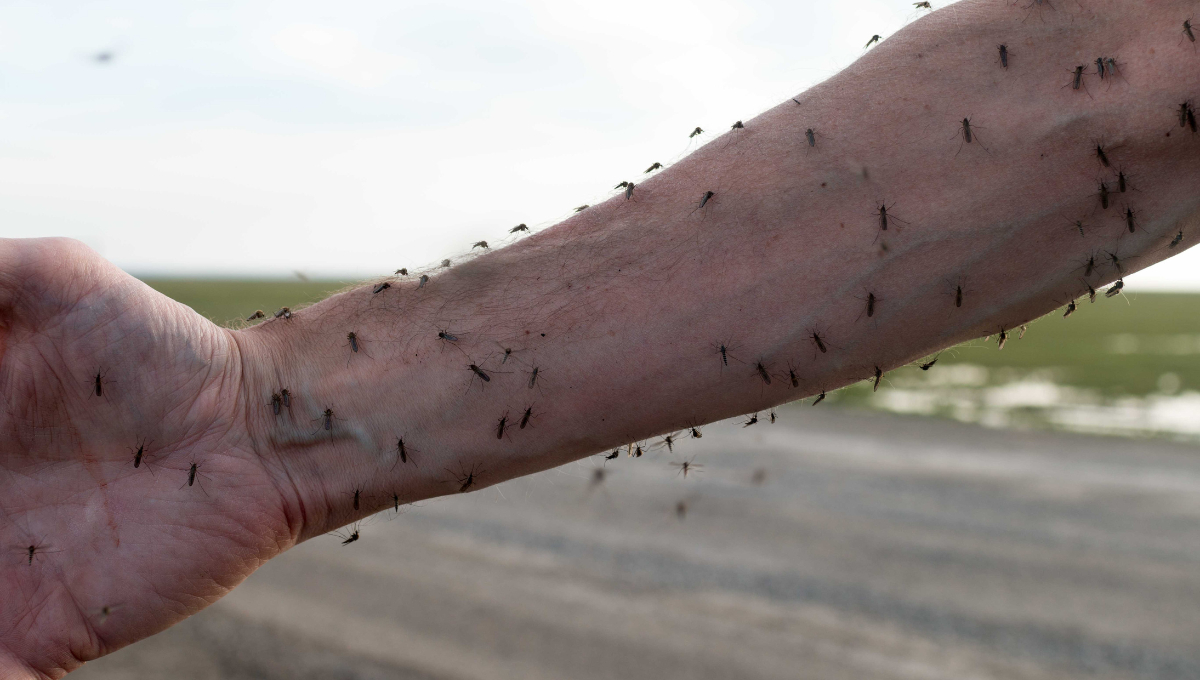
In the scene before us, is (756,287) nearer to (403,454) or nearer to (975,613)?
(403,454)

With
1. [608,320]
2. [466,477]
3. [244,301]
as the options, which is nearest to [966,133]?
[608,320]

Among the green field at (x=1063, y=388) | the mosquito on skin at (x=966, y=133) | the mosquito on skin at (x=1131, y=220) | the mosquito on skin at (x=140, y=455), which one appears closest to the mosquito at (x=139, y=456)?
the mosquito on skin at (x=140, y=455)

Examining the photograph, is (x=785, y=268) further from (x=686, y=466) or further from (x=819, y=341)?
(x=686, y=466)

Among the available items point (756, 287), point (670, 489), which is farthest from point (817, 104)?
point (670, 489)

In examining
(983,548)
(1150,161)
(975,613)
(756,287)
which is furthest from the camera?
(983,548)

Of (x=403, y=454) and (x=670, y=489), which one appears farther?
(x=670, y=489)

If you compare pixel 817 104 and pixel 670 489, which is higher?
pixel 817 104
